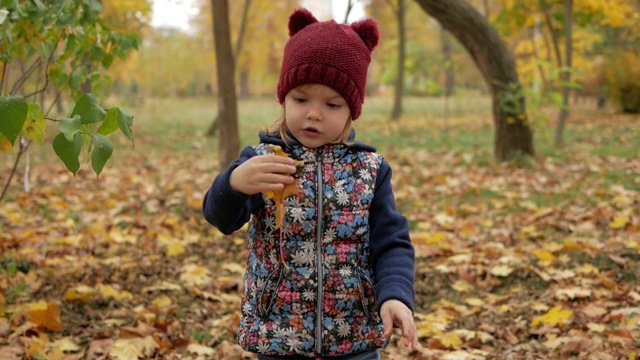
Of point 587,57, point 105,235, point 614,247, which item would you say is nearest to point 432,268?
point 614,247

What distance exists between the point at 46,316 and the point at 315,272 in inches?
78.0

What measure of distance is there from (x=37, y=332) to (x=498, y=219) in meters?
4.16

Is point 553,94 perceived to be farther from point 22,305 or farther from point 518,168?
point 22,305

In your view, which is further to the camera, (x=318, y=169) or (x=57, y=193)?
(x=57, y=193)

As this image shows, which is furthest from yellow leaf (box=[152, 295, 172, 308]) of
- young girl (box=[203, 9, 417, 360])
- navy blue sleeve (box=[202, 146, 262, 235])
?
navy blue sleeve (box=[202, 146, 262, 235])

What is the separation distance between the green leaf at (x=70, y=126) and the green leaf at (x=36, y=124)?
409 millimetres

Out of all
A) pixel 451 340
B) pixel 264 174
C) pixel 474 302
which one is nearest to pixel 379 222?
pixel 264 174

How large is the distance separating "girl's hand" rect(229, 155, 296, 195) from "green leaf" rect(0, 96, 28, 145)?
0.56 m

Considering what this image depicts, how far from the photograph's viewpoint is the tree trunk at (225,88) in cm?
579

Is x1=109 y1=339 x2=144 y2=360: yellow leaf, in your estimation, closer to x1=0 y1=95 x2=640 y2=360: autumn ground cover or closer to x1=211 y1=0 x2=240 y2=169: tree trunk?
x1=0 y1=95 x2=640 y2=360: autumn ground cover

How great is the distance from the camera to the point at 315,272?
6.37 ft

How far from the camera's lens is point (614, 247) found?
15.5 ft

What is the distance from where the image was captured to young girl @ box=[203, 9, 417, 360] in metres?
1.94

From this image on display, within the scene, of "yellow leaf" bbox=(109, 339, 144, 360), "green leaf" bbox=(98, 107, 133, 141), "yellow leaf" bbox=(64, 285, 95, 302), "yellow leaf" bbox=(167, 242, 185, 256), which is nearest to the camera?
"green leaf" bbox=(98, 107, 133, 141)
